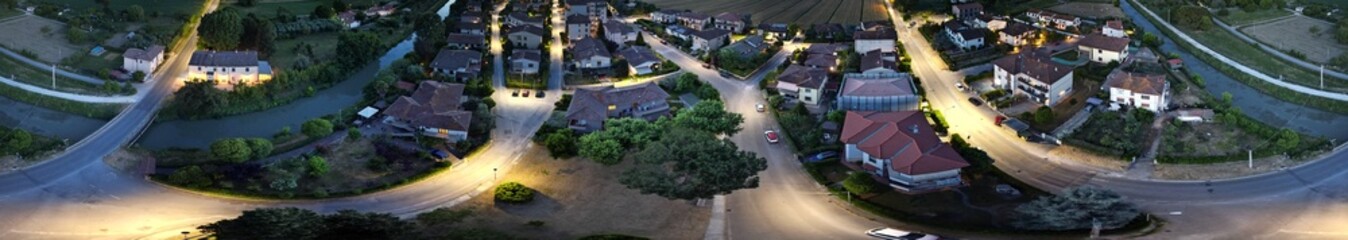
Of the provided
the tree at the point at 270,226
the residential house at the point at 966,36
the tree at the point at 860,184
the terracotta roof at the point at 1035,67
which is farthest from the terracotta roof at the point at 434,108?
the residential house at the point at 966,36

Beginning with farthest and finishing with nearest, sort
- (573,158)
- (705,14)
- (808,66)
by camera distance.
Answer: (705,14), (808,66), (573,158)

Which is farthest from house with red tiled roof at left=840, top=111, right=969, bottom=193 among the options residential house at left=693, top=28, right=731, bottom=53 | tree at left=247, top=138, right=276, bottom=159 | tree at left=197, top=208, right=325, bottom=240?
tree at left=247, top=138, right=276, bottom=159

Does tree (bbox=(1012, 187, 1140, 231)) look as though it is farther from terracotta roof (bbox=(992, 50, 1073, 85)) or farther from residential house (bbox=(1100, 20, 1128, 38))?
residential house (bbox=(1100, 20, 1128, 38))

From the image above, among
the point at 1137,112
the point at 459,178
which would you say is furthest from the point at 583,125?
the point at 1137,112

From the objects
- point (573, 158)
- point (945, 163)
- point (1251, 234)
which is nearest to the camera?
point (1251, 234)

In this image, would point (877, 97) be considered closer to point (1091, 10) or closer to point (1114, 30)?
point (1114, 30)

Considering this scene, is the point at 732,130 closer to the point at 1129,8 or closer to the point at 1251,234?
the point at 1251,234

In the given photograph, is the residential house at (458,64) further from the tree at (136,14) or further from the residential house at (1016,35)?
the residential house at (1016,35)
